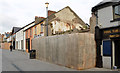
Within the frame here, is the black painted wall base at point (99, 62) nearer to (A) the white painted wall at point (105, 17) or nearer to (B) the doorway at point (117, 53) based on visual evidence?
(B) the doorway at point (117, 53)

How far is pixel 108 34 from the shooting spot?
9633 millimetres

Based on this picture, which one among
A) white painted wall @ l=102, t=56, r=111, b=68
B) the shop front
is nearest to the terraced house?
the shop front

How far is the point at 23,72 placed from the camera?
8492mm

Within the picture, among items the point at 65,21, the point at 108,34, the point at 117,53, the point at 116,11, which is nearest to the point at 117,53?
the point at 117,53

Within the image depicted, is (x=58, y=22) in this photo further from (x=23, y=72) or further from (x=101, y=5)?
(x=23, y=72)

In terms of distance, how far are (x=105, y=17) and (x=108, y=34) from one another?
1415 mm

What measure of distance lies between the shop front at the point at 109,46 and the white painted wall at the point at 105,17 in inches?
13.8

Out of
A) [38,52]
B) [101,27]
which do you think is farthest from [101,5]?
[38,52]

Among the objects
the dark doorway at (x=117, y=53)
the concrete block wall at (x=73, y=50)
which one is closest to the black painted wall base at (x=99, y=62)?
the concrete block wall at (x=73, y=50)

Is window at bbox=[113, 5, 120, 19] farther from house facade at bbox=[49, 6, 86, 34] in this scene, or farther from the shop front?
house facade at bbox=[49, 6, 86, 34]

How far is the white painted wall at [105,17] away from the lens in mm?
9469

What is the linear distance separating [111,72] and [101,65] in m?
1.67

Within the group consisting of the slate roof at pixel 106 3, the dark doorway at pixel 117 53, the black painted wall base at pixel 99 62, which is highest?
the slate roof at pixel 106 3

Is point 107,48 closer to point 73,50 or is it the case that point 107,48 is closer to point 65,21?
point 73,50
